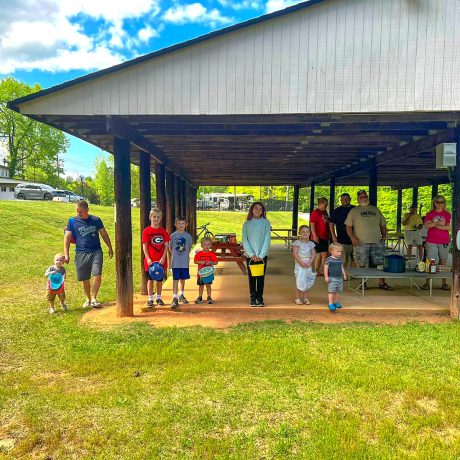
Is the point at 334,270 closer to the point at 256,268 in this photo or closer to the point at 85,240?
the point at 256,268

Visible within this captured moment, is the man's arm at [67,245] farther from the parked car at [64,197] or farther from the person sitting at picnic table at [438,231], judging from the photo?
the parked car at [64,197]

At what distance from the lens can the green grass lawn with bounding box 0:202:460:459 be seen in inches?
109

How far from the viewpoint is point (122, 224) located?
5.96m

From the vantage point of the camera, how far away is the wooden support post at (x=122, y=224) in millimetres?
5918

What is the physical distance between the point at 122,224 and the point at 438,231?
5435 millimetres

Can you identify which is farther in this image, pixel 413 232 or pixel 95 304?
pixel 413 232

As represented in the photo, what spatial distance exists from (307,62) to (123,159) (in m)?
2.93

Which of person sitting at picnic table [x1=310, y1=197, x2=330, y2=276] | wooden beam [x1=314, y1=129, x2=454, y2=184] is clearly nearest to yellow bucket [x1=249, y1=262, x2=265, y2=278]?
person sitting at picnic table [x1=310, y1=197, x2=330, y2=276]

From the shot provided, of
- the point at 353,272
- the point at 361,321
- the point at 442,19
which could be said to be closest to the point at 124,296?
the point at 361,321

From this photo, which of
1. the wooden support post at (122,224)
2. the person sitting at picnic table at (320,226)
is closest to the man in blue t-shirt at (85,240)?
the wooden support post at (122,224)

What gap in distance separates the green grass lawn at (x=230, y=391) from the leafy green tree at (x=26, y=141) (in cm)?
5145

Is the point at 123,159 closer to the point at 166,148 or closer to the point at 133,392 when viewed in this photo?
the point at 166,148

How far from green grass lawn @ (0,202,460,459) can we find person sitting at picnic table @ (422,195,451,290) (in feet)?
6.38

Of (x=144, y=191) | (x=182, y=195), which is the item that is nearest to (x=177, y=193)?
(x=182, y=195)
